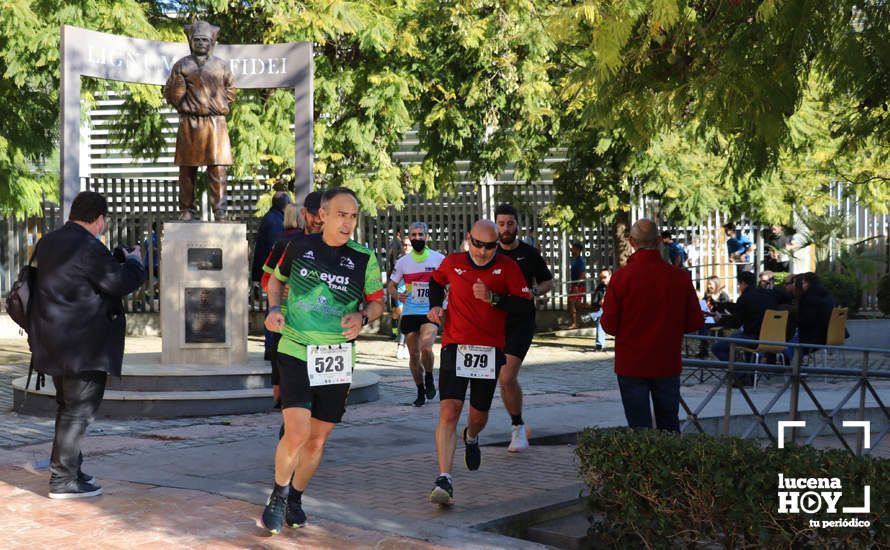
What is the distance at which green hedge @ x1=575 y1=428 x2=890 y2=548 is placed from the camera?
555cm

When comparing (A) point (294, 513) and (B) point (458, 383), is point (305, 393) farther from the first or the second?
(B) point (458, 383)

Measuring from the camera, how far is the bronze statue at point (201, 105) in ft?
44.2

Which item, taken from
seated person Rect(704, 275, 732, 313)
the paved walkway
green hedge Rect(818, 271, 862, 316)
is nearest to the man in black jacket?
the paved walkway

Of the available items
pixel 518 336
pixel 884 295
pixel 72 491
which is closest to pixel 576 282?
pixel 884 295

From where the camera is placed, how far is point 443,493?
7.20 meters

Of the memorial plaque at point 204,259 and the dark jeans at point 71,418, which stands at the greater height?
the memorial plaque at point 204,259

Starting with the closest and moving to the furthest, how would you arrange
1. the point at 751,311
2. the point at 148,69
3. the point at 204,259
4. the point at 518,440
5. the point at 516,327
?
1. the point at 516,327
2. the point at 518,440
3. the point at 204,259
4. the point at 148,69
5. the point at 751,311

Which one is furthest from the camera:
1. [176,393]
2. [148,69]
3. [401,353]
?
[401,353]

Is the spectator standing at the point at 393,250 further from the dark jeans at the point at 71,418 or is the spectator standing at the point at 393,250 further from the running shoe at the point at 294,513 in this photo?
the running shoe at the point at 294,513

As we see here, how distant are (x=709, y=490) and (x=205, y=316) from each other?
26.9ft

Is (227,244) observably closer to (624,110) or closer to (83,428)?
(83,428)

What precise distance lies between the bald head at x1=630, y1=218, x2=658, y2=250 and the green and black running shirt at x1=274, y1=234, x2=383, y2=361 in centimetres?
192

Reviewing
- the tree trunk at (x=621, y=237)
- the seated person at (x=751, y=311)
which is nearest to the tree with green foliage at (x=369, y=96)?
the tree trunk at (x=621, y=237)

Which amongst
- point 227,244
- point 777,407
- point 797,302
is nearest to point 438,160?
point 797,302
